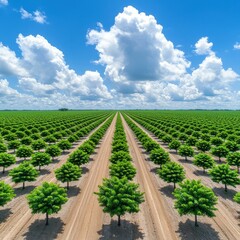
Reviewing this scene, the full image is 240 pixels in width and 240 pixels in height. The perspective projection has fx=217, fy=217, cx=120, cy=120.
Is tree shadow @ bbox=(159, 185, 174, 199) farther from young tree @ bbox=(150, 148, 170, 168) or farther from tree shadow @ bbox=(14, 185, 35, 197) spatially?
tree shadow @ bbox=(14, 185, 35, 197)

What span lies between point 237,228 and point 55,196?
62.9 ft

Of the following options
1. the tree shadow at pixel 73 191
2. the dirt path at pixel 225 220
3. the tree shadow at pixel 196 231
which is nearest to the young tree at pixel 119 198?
the tree shadow at pixel 196 231

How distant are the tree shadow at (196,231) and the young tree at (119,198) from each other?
5.24 meters

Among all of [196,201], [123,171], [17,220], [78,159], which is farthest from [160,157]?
[17,220]

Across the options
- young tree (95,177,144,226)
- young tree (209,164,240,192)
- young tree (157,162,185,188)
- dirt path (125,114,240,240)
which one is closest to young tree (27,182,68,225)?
young tree (95,177,144,226)

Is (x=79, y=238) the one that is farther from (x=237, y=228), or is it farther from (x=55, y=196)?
(x=237, y=228)

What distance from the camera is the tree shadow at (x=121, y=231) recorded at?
69.0ft

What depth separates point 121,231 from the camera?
22.0 meters

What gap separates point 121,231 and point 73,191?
1242 cm

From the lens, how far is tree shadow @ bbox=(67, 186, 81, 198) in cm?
3105

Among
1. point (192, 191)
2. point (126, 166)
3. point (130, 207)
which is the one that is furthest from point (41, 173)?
point (192, 191)

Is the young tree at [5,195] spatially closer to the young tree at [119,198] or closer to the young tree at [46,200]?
the young tree at [46,200]

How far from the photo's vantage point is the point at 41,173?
40906mm

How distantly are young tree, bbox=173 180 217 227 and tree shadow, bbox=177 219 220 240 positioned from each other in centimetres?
70
